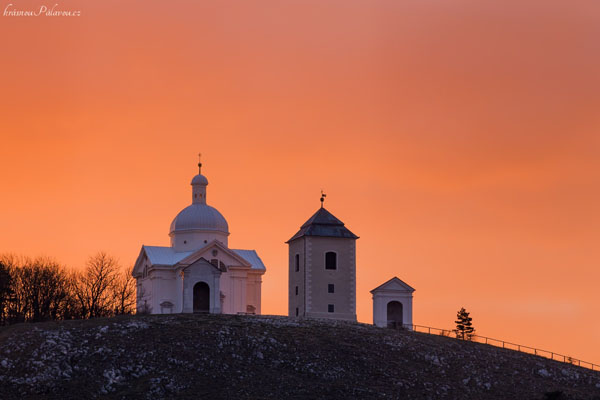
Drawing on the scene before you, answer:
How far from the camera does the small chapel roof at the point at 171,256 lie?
101 m

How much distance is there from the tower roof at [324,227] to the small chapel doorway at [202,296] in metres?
11.1

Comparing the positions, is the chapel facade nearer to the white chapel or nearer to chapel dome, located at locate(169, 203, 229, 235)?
the white chapel

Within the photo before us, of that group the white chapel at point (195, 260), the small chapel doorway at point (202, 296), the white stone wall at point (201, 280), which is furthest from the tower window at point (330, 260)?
the small chapel doorway at point (202, 296)

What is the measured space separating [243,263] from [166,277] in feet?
24.3

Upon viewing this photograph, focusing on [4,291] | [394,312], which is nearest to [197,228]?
[4,291]

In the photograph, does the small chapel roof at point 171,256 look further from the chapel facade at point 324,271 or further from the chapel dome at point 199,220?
the chapel facade at point 324,271

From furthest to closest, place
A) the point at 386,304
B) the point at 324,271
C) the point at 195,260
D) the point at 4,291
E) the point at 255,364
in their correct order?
the point at 195,260
the point at 4,291
the point at 324,271
the point at 386,304
the point at 255,364

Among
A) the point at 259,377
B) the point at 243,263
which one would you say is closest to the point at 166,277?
the point at 243,263

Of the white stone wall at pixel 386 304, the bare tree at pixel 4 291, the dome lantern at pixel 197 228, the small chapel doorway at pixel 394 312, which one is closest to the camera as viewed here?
the white stone wall at pixel 386 304

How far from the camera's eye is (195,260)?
326ft

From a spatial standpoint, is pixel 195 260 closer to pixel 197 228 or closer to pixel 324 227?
pixel 197 228

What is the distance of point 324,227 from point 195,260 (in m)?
12.2

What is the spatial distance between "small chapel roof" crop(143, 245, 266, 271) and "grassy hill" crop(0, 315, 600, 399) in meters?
17.9

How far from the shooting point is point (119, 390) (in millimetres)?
69250
